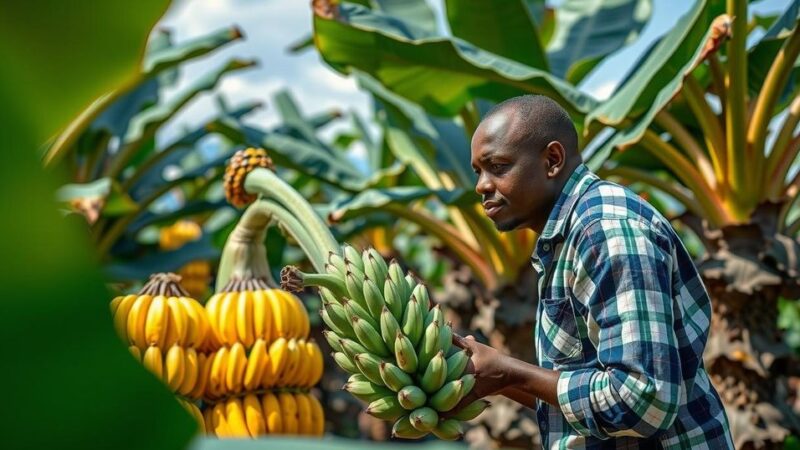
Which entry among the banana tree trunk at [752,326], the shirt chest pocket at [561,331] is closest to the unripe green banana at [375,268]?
the shirt chest pocket at [561,331]

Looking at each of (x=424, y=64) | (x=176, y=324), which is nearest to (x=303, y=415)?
(x=176, y=324)

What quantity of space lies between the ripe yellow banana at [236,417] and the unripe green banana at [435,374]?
2.43 ft

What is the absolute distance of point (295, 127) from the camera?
249 inches

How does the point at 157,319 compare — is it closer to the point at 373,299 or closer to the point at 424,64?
the point at 373,299

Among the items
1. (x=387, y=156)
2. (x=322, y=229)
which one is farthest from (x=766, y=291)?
(x=387, y=156)

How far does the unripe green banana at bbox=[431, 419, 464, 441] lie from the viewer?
61.0 inches

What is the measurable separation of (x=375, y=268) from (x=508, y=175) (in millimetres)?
310

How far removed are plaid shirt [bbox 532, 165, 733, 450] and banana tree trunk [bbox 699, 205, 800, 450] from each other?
2.81 m

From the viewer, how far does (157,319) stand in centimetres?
212

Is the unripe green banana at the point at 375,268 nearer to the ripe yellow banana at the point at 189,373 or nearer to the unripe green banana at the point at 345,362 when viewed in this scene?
the unripe green banana at the point at 345,362

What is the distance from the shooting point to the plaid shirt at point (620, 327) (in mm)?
1464

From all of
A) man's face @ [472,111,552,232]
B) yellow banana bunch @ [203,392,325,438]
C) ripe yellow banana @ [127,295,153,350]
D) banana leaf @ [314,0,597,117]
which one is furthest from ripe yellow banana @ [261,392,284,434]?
banana leaf @ [314,0,597,117]

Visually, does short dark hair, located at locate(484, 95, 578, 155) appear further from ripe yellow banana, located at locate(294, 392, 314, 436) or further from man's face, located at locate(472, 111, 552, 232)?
ripe yellow banana, located at locate(294, 392, 314, 436)

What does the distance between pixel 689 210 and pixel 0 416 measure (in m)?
4.67
